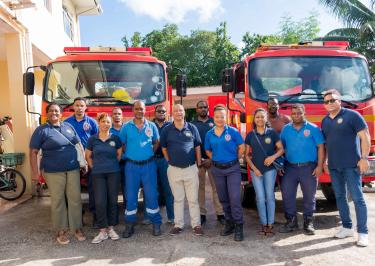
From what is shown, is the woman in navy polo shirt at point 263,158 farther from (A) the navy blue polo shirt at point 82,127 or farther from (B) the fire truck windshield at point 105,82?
(A) the navy blue polo shirt at point 82,127

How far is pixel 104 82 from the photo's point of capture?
6.05m

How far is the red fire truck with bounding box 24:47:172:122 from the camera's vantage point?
5934 mm

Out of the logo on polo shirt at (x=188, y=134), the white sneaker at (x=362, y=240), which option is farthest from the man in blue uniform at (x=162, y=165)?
the white sneaker at (x=362, y=240)

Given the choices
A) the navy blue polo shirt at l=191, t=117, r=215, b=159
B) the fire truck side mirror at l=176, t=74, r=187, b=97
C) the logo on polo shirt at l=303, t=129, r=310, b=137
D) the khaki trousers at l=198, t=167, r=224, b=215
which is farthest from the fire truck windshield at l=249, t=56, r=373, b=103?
the fire truck side mirror at l=176, t=74, r=187, b=97

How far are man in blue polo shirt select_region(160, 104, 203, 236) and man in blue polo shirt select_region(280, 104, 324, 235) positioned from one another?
44.8 inches

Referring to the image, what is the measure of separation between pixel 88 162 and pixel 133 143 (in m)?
0.60

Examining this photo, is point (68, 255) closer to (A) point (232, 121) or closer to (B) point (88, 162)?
(B) point (88, 162)

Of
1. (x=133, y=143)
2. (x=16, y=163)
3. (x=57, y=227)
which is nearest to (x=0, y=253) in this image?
(x=57, y=227)

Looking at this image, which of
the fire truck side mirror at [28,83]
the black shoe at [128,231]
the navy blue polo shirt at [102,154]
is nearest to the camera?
the navy blue polo shirt at [102,154]

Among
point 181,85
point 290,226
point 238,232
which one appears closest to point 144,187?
point 238,232

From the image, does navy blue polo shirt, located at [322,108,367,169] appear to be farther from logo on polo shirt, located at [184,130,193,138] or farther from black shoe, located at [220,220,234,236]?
logo on polo shirt, located at [184,130,193,138]

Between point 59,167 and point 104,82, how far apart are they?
185cm

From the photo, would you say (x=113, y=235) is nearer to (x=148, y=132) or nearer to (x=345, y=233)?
(x=148, y=132)

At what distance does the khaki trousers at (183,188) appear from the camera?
4.93 meters
